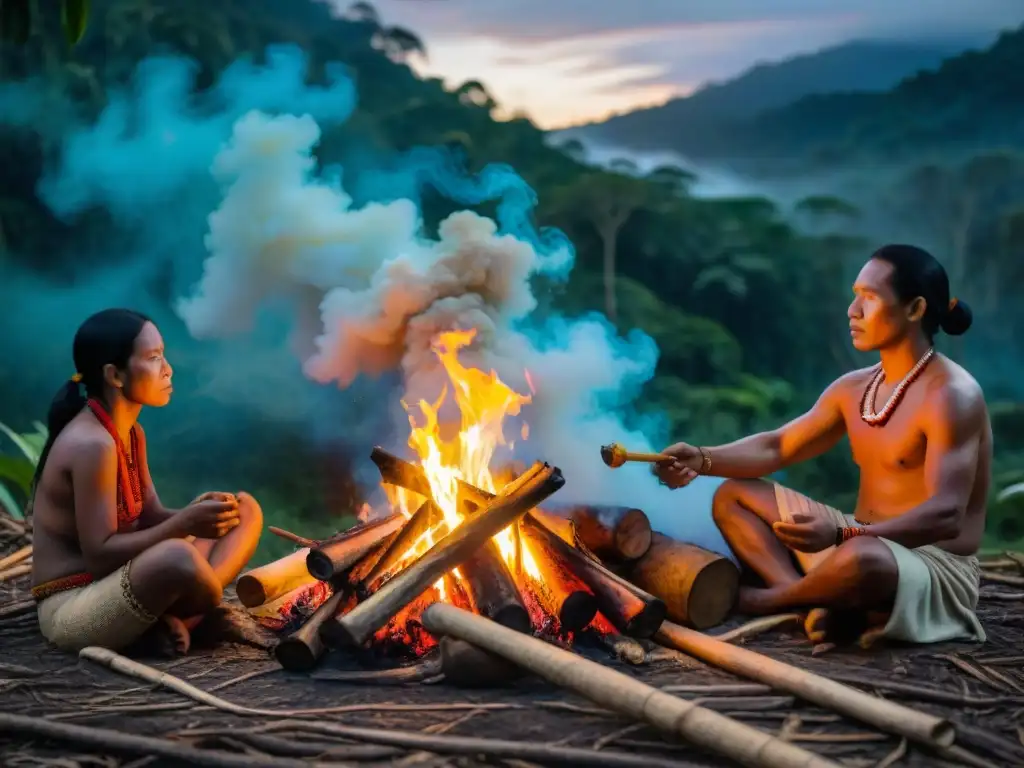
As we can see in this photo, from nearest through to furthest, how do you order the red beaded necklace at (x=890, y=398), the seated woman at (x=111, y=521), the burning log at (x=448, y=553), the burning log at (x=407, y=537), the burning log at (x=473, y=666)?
the burning log at (x=473, y=666) → the burning log at (x=448, y=553) → the seated woman at (x=111, y=521) → the burning log at (x=407, y=537) → the red beaded necklace at (x=890, y=398)

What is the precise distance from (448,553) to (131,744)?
4.56ft

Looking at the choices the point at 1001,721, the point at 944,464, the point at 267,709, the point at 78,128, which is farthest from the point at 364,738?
the point at 78,128

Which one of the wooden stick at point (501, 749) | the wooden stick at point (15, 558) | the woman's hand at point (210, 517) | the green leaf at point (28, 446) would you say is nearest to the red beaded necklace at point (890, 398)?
the wooden stick at point (501, 749)

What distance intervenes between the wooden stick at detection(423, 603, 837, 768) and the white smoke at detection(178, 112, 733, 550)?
147 cm

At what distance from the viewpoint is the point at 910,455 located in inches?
175

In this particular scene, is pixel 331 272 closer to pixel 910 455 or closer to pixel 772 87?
pixel 910 455

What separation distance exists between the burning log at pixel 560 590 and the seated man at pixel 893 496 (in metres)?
0.77

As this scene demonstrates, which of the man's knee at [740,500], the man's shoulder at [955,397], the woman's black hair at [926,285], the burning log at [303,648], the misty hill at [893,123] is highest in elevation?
the misty hill at [893,123]

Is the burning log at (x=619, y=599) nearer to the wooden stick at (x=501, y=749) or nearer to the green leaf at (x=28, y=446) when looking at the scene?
the wooden stick at (x=501, y=749)

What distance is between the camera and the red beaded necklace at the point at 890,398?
446cm

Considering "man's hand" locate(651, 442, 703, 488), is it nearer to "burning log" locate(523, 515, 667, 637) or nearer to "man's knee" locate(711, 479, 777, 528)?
"man's knee" locate(711, 479, 777, 528)

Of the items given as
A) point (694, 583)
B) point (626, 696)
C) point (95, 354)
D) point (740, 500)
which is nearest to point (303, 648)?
point (626, 696)

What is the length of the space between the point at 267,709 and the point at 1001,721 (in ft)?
8.42

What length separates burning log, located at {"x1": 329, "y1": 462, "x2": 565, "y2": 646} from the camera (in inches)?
150
